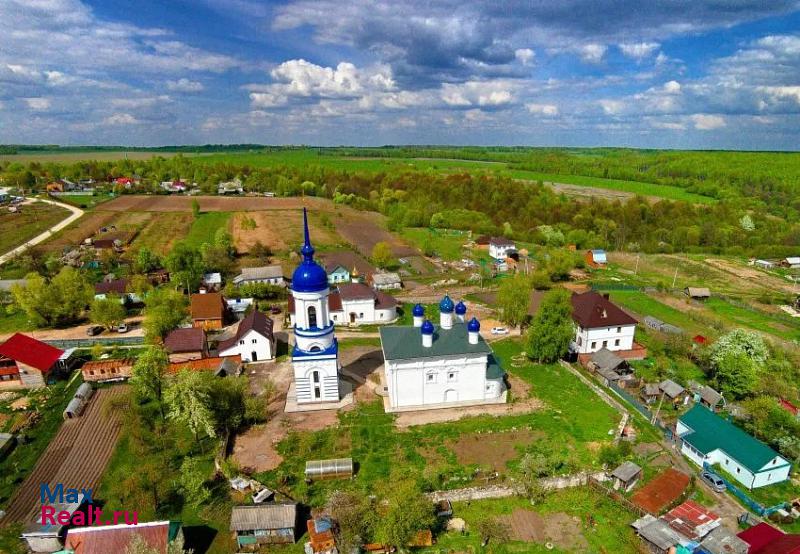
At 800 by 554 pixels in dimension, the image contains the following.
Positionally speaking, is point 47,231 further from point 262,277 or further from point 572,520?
point 572,520

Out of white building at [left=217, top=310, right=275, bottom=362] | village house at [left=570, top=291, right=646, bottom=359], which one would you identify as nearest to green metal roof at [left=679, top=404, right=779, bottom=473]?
village house at [left=570, top=291, right=646, bottom=359]

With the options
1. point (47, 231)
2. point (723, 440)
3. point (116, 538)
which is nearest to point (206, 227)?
point (47, 231)

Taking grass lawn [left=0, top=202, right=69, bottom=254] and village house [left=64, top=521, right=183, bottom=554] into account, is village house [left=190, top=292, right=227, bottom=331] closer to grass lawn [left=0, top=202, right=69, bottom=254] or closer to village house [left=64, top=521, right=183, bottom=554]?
village house [left=64, top=521, right=183, bottom=554]

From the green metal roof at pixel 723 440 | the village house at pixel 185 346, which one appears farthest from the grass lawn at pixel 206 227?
the green metal roof at pixel 723 440

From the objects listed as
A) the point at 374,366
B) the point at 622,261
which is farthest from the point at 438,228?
the point at 374,366

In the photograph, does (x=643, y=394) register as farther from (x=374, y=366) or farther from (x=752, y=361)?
(x=374, y=366)

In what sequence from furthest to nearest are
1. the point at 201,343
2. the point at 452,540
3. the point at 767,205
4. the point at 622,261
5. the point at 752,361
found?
the point at 767,205, the point at 622,261, the point at 201,343, the point at 752,361, the point at 452,540
